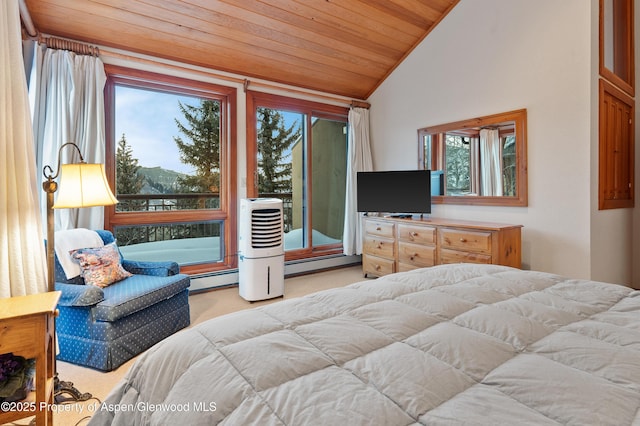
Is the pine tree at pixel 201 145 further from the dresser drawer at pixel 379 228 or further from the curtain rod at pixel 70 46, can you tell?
the dresser drawer at pixel 379 228

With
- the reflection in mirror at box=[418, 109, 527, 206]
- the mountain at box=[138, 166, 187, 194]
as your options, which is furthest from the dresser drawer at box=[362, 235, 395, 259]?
the mountain at box=[138, 166, 187, 194]

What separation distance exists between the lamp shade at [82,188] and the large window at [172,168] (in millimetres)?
1528

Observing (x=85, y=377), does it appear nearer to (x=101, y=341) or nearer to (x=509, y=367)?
(x=101, y=341)

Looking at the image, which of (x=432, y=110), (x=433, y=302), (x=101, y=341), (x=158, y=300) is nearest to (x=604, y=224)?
(x=432, y=110)

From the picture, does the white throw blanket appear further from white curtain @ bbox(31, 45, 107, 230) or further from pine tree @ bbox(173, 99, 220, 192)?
pine tree @ bbox(173, 99, 220, 192)

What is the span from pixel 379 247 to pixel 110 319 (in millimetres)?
3019

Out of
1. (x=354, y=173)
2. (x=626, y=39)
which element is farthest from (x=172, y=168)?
(x=626, y=39)

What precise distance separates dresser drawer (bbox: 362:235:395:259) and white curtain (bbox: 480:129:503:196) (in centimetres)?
122

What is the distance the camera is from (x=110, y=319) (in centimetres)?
216

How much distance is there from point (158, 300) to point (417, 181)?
303cm

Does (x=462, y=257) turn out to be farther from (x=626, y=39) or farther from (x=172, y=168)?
(x=172, y=168)

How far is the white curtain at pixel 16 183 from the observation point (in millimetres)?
1794

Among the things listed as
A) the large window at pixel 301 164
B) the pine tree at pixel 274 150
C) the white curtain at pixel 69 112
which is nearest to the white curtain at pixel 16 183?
the white curtain at pixel 69 112

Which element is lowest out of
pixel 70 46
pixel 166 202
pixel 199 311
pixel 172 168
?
pixel 199 311
